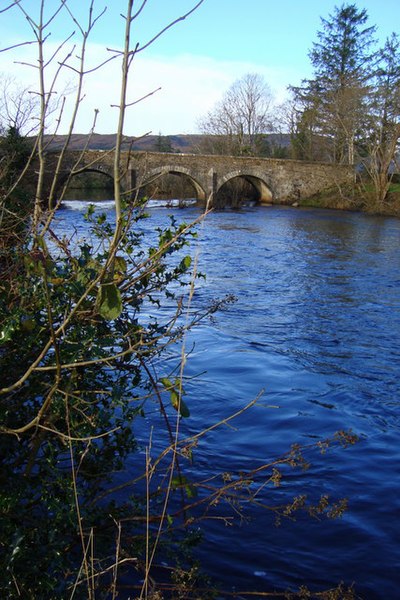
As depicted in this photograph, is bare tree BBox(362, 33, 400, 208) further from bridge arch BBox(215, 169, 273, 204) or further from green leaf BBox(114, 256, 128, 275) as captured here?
green leaf BBox(114, 256, 128, 275)

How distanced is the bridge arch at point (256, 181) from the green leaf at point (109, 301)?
36.7 m

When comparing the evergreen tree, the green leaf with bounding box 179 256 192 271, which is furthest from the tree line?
the green leaf with bounding box 179 256 192 271

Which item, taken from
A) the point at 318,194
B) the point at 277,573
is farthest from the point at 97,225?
the point at 318,194

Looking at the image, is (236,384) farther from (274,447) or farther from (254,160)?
(254,160)

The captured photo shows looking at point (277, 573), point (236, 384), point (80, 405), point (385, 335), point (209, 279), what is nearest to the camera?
point (80, 405)

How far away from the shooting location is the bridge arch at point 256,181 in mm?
39438

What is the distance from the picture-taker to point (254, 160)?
39.9m

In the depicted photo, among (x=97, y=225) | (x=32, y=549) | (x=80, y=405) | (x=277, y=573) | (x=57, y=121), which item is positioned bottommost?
(x=277, y=573)

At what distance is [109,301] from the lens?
8.41 feet

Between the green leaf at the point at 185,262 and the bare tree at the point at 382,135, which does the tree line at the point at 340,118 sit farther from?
the green leaf at the point at 185,262

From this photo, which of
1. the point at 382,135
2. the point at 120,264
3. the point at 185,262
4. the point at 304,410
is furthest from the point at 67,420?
the point at 382,135

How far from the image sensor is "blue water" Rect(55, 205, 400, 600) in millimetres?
4133

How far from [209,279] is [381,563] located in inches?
403

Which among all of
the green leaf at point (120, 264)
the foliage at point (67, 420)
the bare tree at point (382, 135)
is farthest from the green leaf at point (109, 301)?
the bare tree at point (382, 135)
